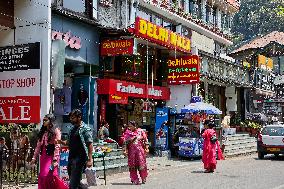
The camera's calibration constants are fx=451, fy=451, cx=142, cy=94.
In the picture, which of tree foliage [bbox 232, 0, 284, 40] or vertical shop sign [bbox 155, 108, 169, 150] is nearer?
vertical shop sign [bbox 155, 108, 169, 150]

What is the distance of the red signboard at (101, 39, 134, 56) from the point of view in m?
17.8

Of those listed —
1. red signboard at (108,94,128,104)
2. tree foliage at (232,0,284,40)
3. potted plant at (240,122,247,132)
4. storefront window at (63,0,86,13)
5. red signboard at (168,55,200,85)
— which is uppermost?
tree foliage at (232,0,284,40)

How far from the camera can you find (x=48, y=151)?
8430 mm

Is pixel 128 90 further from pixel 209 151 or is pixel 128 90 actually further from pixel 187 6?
pixel 187 6

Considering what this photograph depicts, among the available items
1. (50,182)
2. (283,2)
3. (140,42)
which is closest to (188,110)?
(140,42)

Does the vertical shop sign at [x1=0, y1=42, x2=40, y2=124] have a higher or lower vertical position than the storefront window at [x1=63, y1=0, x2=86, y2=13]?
lower

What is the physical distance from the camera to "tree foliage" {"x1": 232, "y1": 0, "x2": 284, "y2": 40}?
7688 cm

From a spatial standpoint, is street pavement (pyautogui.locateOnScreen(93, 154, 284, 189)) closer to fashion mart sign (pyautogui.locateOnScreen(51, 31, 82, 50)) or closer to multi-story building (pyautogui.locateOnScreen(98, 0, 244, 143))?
multi-story building (pyautogui.locateOnScreen(98, 0, 244, 143))

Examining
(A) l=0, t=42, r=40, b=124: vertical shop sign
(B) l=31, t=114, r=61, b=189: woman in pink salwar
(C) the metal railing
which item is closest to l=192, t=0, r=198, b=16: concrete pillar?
(A) l=0, t=42, r=40, b=124: vertical shop sign

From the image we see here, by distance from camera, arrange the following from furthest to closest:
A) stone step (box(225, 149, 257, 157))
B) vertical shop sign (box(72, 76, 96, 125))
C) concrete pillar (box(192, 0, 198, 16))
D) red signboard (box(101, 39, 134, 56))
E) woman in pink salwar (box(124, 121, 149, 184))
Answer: concrete pillar (box(192, 0, 198, 16)) < stone step (box(225, 149, 257, 157)) < vertical shop sign (box(72, 76, 96, 125)) < red signboard (box(101, 39, 134, 56)) < woman in pink salwar (box(124, 121, 149, 184))

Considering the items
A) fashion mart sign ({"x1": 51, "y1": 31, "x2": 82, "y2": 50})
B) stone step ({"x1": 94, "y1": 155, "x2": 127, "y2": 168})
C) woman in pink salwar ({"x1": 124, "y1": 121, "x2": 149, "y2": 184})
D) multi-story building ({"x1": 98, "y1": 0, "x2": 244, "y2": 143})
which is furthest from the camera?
multi-story building ({"x1": 98, "y1": 0, "x2": 244, "y2": 143})

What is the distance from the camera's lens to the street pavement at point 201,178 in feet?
38.7

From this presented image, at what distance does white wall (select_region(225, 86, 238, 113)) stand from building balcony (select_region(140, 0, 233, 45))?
451 cm

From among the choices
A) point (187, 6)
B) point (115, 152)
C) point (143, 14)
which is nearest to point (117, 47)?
point (115, 152)
